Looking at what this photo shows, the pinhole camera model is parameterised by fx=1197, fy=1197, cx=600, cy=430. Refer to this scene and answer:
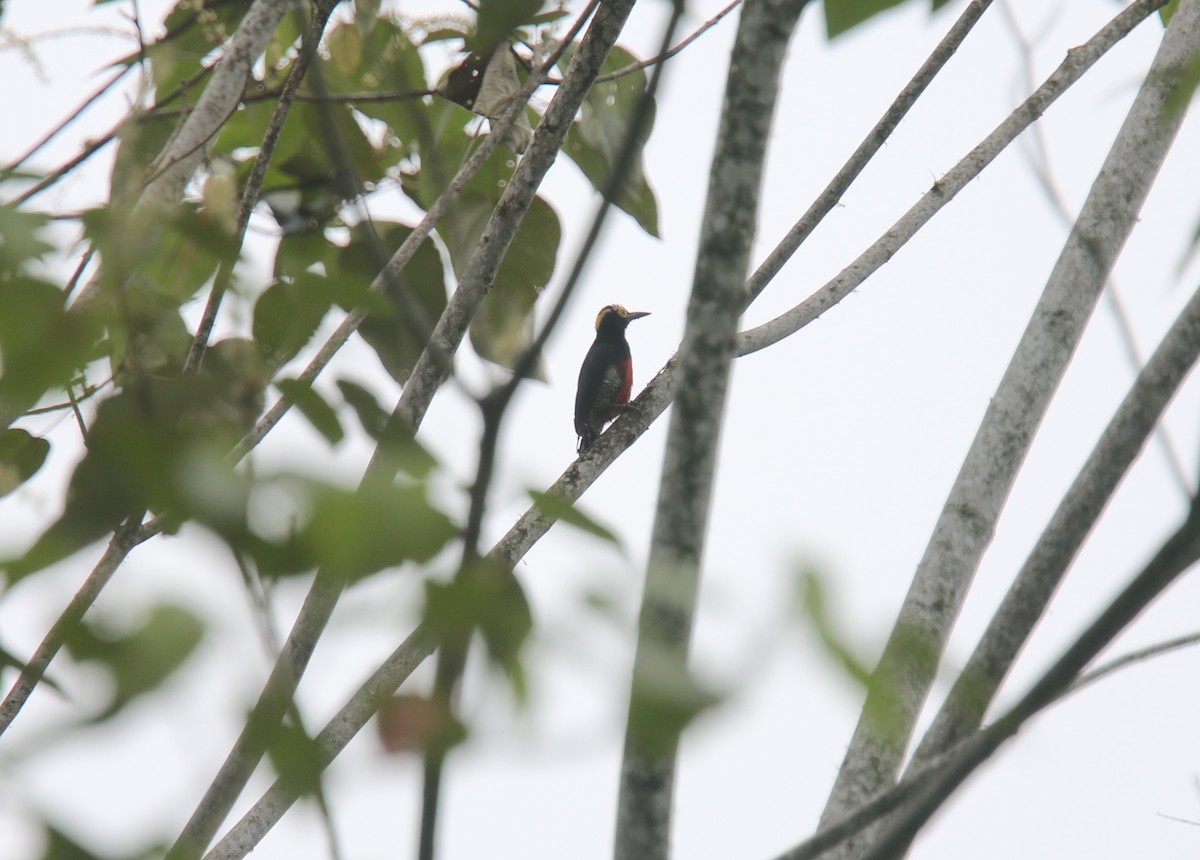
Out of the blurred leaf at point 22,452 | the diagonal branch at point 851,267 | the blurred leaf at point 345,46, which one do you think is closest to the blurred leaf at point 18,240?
the diagonal branch at point 851,267

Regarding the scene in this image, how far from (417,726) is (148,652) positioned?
0.59 feet

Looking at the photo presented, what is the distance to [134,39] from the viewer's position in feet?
8.04

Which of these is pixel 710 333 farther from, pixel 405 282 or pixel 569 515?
pixel 405 282

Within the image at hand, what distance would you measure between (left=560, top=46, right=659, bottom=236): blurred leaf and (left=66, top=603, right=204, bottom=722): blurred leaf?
190 cm

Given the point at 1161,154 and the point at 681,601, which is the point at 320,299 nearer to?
the point at 681,601

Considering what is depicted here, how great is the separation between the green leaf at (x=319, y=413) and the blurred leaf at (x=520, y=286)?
1.60 m

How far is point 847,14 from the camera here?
72 cm

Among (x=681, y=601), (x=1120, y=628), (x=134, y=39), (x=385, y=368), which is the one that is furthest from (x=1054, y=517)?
(x=134, y=39)

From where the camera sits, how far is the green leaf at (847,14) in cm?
72

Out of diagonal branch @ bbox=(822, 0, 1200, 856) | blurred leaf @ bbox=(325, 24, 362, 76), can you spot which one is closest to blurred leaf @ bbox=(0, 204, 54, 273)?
diagonal branch @ bbox=(822, 0, 1200, 856)

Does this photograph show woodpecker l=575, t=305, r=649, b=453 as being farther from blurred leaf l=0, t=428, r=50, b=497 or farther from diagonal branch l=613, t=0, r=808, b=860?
diagonal branch l=613, t=0, r=808, b=860

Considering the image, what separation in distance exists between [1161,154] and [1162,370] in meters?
1.54

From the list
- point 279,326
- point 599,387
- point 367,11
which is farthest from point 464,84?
point 599,387

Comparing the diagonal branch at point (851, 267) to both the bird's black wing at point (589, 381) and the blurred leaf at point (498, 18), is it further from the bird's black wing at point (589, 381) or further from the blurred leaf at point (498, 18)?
the bird's black wing at point (589, 381)
